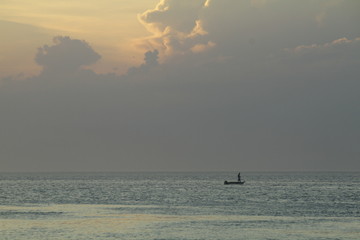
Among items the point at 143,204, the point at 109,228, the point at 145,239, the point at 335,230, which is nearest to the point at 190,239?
the point at 145,239

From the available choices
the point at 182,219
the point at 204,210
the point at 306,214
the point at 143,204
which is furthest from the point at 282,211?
→ the point at 143,204

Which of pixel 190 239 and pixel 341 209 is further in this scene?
pixel 341 209

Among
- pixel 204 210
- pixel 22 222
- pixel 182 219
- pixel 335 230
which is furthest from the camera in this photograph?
pixel 204 210

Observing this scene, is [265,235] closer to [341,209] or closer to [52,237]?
[52,237]

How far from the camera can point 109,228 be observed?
54.9 metres

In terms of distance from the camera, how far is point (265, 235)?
50.3m

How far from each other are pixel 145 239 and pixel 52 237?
7.16 meters

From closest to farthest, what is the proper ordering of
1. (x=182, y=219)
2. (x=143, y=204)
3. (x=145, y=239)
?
(x=145, y=239) → (x=182, y=219) → (x=143, y=204)

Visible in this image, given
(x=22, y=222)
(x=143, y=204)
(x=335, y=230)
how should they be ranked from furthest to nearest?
1. (x=143, y=204)
2. (x=22, y=222)
3. (x=335, y=230)

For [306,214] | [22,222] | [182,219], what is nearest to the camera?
[22,222]

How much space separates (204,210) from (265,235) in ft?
80.8

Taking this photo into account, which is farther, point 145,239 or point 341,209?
point 341,209

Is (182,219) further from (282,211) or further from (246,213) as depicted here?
(282,211)

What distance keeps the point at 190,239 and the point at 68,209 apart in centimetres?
3095
